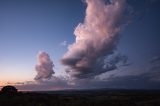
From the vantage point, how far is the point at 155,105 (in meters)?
101

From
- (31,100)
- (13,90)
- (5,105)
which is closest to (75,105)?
(31,100)

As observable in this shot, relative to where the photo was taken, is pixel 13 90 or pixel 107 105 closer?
pixel 107 105

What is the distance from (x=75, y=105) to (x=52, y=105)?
10.2 m

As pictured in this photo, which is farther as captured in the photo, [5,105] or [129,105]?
[129,105]

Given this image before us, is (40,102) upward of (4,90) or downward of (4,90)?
downward

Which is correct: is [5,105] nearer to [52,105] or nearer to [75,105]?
[52,105]

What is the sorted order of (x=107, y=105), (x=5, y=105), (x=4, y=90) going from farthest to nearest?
(x=4, y=90), (x=107, y=105), (x=5, y=105)

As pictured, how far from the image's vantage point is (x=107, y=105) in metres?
95.3

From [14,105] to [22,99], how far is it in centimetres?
1021

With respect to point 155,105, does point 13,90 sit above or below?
above

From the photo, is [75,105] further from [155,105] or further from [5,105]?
[155,105]

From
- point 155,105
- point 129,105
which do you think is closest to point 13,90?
point 129,105

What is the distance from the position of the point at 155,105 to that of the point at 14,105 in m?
64.1

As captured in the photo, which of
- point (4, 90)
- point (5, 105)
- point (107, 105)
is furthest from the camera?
point (4, 90)
